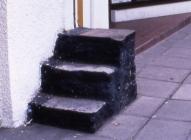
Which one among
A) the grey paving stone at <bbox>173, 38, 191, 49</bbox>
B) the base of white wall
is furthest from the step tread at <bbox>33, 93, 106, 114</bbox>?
the base of white wall

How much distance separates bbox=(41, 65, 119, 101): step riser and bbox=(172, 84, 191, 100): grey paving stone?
92cm

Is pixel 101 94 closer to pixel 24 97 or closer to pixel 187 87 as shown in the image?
pixel 24 97

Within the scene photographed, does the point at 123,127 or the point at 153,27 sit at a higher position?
the point at 153,27

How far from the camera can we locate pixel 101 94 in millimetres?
5211

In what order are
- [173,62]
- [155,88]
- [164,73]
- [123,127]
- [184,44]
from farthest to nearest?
[184,44] < [173,62] < [164,73] < [155,88] < [123,127]

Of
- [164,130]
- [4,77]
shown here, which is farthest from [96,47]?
[164,130]

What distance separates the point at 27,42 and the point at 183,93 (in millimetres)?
1937

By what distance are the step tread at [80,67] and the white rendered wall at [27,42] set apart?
6.0 inches

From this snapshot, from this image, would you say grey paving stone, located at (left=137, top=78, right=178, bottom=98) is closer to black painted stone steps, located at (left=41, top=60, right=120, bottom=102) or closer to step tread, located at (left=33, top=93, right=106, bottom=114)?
black painted stone steps, located at (left=41, top=60, right=120, bottom=102)

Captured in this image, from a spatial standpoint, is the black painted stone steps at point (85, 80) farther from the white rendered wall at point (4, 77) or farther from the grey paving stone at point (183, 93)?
the grey paving stone at point (183, 93)

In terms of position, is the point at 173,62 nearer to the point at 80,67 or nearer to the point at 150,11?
the point at 80,67

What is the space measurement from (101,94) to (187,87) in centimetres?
145

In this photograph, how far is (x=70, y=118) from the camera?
16.5 feet

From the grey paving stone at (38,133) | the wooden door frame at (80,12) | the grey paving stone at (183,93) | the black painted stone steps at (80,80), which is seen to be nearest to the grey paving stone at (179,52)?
the grey paving stone at (183,93)
